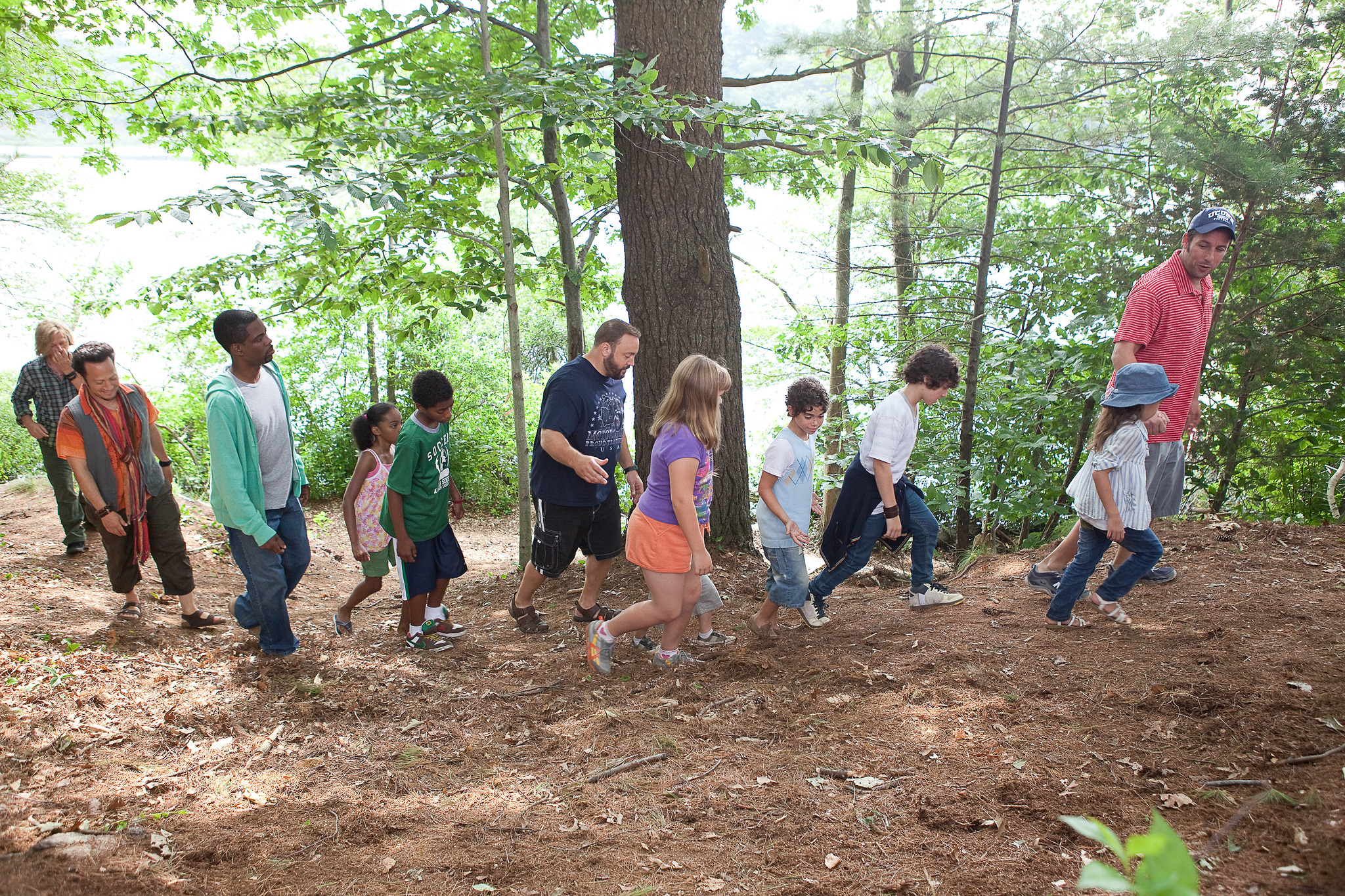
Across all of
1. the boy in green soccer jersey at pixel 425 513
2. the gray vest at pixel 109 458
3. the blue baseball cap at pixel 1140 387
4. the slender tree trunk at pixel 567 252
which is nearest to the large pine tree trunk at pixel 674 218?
the slender tree trunk at pixel 567 252

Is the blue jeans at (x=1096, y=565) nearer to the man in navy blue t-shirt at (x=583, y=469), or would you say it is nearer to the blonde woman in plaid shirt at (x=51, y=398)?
the man in navy blue t-shirt at (x=583, y=469)

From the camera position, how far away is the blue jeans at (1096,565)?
4.00 m

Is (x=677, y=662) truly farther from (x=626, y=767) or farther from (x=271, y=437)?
(x=271, y=437)

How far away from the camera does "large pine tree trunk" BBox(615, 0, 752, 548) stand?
588 centimetres

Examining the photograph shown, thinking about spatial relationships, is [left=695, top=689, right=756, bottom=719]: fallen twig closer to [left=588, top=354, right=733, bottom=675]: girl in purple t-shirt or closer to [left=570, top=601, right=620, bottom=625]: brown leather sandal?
[left=588, top=354, right=733, bottom=675]: girl in purple t-shirt

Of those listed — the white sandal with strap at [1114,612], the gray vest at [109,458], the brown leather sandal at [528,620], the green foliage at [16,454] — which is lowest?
the green foliage at [16,454]

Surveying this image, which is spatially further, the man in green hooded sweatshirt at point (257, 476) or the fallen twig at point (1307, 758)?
the man in green hooded sweatshirt at point (257, 476)

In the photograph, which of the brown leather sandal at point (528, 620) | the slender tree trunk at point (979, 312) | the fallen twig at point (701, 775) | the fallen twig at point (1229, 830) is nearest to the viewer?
the fallen twig at point (1229, 830)

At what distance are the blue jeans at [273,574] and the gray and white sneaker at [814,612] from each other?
284cm

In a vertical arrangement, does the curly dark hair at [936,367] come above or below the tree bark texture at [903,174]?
below

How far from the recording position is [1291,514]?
7.24m

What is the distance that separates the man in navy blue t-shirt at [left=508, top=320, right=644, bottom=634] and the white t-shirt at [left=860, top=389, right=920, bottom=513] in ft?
4.59

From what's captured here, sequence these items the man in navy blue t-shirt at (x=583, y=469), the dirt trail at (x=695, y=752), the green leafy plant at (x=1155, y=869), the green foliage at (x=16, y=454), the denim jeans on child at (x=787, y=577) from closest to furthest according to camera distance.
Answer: the green leafy plant at (x=1155, y=869)
the dirt trail at (x=695, y=752)
the denim jeans on child at (x=787, y=577)
the man in navy blue t-shirt at (x=583, y=469)
the green foliage at (x=16, y=454)

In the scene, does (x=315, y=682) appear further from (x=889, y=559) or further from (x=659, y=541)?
(x=889, y=559)
